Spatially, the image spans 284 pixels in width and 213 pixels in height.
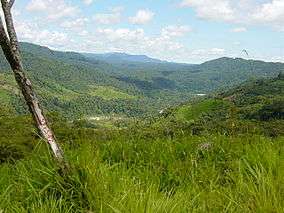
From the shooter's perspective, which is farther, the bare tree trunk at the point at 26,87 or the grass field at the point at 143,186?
the bare tree trunk at the point at 26,87

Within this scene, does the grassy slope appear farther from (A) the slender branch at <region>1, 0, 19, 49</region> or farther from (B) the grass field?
(A) the slender branch at <region>1, 0, 19, 49</region>

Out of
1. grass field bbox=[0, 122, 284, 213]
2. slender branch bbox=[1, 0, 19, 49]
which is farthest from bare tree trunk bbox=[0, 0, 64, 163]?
grass field bbox=[0, 122, 284, 213]

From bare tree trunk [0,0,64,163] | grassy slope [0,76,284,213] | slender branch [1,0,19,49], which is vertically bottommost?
grassy slope [0,76,284,213]

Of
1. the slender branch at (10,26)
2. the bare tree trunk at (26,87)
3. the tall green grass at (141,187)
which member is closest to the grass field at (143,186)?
the tall green grass at (141,187)

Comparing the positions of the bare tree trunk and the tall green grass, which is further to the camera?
the bare tree trunk

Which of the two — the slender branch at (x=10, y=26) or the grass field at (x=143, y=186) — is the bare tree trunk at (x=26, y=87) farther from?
the grass field at (x=143, y=186)

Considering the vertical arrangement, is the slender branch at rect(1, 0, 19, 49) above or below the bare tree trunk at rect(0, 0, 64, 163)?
above

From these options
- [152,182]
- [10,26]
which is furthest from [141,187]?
[10,26]

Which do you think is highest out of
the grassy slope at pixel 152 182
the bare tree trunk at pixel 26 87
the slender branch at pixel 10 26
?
the slender branch at pixel 10 26

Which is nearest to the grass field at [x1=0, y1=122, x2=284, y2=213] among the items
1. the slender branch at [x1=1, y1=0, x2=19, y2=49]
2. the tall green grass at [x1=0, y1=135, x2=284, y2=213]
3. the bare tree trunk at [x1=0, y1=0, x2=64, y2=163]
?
the tall green grass at [x1=0, y1=135, x2=284, y2=213]

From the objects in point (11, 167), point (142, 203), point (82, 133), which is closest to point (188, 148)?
Answer: point (82, 133)

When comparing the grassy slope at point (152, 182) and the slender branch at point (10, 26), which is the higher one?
the slender branch at point (10, 26)

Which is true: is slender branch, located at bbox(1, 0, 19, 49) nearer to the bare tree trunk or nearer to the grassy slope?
the bare tree trunk

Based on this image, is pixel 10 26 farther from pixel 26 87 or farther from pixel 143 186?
pixel 143 186
